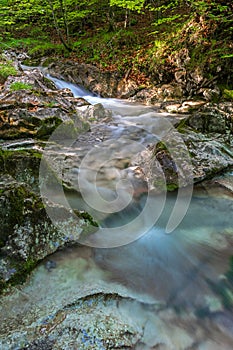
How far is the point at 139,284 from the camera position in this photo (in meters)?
2.83

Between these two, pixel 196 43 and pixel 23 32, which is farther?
pixel 23 32

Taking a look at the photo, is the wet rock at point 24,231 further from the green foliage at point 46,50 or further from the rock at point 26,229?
the green foliage at point 46,50

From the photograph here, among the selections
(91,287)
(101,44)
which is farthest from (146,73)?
(91,287)

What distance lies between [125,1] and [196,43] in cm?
283

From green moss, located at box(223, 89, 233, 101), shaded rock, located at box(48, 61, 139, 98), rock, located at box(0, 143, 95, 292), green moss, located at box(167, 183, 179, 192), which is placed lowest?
shaded rock, located at box(48, 61, 139, 98)

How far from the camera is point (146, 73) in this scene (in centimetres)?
1042

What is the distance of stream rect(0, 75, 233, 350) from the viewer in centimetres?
225

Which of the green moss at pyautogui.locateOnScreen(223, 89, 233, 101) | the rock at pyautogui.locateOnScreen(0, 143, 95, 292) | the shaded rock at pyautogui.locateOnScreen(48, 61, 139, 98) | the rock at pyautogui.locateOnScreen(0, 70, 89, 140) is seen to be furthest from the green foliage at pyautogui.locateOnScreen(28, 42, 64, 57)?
the rock at pyautogui.locateOnScreen(0, 143, 95, 292)

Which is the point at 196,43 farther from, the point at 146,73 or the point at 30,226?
the point at 30,226

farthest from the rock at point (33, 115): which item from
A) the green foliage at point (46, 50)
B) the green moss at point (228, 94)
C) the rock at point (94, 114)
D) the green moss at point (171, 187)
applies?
the green foliage at point (46, 50)

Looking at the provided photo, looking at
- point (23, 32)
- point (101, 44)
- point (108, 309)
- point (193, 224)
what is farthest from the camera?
point (23, 32)

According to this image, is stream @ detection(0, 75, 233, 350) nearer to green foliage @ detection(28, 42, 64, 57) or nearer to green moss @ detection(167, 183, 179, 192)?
green moss @ detection(167, 183, 179, 192)

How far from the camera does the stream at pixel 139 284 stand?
225cm

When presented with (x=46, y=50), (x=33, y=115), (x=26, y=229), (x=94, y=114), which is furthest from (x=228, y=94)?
(x=46, y=50)
